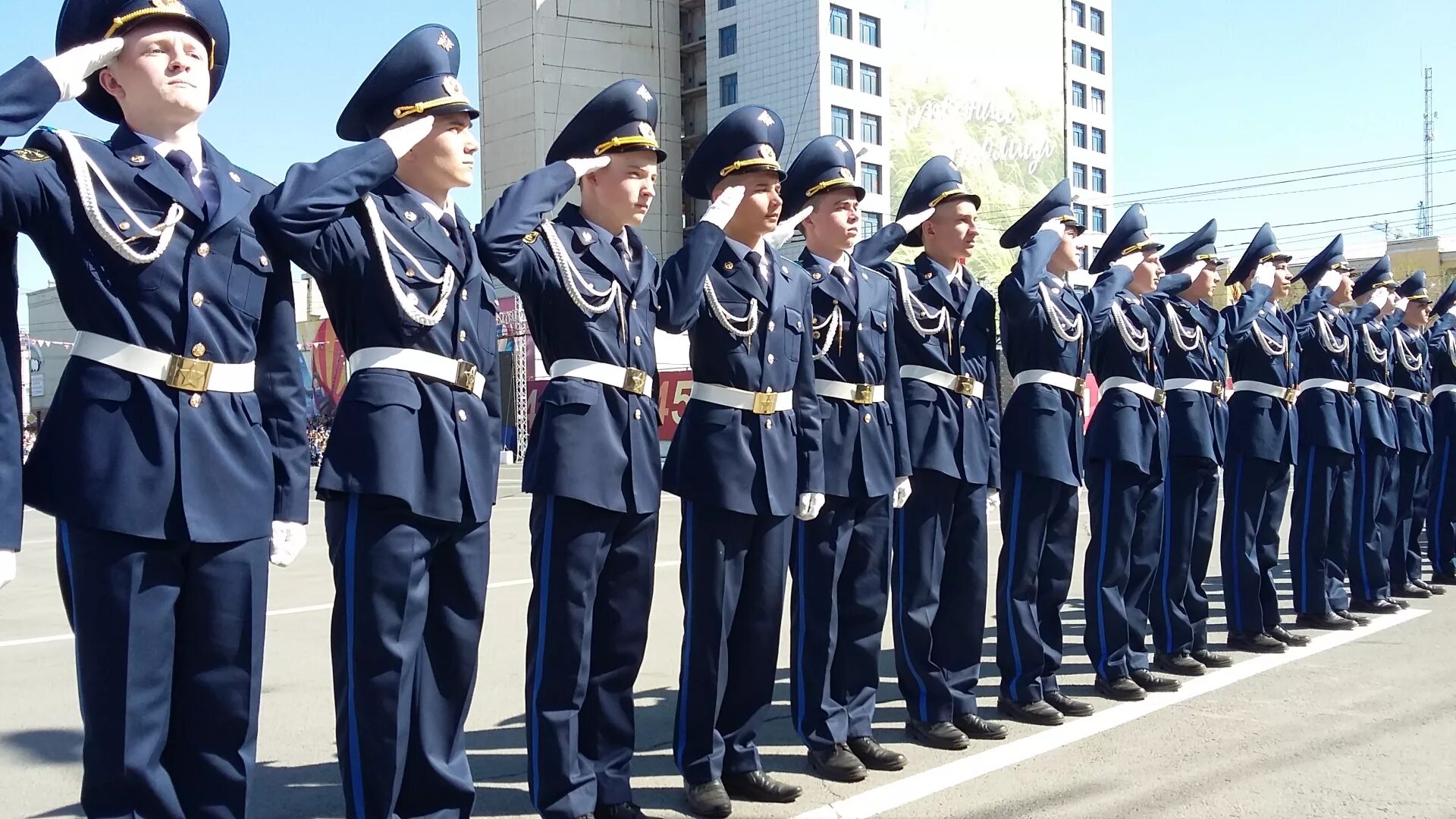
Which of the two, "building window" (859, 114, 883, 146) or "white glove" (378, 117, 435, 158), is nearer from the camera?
"white glove" (378, 117, 435, 158)

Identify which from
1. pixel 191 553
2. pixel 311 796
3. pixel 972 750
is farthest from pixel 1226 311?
pixel 191 553

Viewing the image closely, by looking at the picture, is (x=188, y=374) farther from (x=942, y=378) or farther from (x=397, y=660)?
(x=942, y=378)

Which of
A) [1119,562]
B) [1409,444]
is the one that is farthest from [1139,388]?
[1409,444]

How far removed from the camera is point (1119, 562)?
5.58 m

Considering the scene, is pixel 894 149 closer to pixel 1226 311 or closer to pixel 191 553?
pixel 1226 311

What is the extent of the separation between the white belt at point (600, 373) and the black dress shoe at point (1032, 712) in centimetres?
231

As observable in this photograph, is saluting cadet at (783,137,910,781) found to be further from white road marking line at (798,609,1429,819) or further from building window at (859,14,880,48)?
building window at (859,14,880,48)

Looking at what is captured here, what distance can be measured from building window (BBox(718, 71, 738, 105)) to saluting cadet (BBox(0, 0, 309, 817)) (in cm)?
4602

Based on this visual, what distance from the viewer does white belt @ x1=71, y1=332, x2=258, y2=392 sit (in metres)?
2.72

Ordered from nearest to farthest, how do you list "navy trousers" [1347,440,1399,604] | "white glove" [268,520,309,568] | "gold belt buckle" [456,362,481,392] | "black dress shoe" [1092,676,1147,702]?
"white glove" [268,520,309,568], "gold belt buckle" [456,362,481,392], "black dress shoe" [1092,676,1147,702], "navy trousers" [1347,440,1399,604]

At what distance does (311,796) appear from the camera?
416 cm

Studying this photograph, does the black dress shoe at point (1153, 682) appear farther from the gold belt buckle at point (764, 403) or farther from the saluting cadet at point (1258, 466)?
the gold belt buckle at point (764, 403)

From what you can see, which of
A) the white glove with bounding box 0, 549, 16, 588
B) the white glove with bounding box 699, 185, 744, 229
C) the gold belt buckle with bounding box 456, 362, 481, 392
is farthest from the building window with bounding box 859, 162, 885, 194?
the white glove with bounding box 0, 549, 16, 588

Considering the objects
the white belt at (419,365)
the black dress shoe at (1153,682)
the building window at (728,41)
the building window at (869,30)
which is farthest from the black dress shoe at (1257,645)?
the building window at (728,41)
